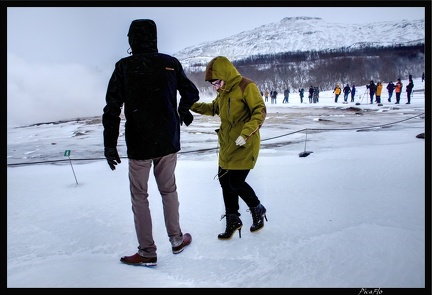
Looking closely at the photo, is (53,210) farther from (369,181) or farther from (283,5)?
(369,181)

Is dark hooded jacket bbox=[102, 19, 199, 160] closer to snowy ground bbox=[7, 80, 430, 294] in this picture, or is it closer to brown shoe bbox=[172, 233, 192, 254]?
brown shoe bbox=[172, 233, 192, 254]

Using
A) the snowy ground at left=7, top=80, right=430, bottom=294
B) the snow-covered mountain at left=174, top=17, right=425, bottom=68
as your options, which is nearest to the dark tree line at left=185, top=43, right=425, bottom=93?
the snowy ground at left=7, top=80, right=430, bottom=294

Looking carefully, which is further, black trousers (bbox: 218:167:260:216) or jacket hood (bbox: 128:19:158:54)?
black trousers (bbox: 218:167:260:216)

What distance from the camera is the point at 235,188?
2166 mm

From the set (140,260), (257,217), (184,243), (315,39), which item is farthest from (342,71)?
(315,39)

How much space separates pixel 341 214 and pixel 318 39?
19057 cm

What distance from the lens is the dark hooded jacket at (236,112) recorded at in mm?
2020

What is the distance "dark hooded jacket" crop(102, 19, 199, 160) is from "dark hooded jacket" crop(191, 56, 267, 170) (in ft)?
1.26

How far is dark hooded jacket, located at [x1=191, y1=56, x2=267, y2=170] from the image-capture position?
2020mm

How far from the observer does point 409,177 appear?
3279mm

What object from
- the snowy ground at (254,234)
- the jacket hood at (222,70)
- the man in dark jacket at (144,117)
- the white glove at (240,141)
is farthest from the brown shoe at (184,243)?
the jacket hood at (222,70)

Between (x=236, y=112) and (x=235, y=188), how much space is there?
1.94 ft

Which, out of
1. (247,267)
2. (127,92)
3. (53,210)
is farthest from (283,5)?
(53,210)

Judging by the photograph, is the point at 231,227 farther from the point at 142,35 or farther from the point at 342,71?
the point at 342,71
